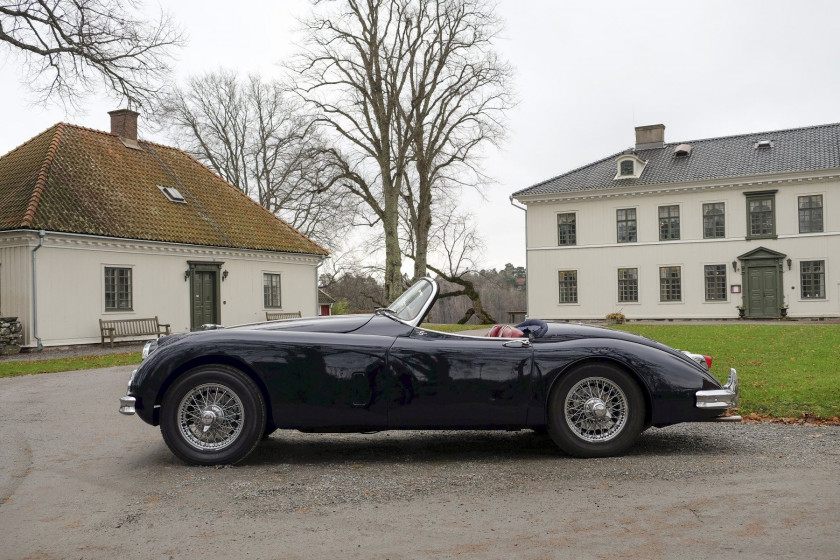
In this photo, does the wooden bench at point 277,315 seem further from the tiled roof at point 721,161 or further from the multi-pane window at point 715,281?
the multi-pane window at point 715,281

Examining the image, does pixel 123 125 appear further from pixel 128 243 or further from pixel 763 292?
pixel 763 292

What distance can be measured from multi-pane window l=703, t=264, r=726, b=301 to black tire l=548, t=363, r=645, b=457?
30501 millimetres

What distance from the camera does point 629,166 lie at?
1411 inches

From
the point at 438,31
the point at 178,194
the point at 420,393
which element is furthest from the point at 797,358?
the point at 438,31

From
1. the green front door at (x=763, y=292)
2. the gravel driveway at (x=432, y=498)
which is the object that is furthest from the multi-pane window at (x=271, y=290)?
the gravel driveway at (x=432, y=498)

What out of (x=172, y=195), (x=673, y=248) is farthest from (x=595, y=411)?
(x=673, y=248)

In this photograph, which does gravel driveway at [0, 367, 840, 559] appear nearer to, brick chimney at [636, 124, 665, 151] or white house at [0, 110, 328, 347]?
white house at [0, 110, 328, 347]

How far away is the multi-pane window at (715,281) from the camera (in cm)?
3341

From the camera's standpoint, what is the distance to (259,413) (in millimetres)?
5246

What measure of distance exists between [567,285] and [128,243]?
21696 mm

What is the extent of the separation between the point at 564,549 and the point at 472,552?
0.43 metres

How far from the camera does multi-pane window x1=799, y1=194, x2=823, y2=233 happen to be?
32.0 meters

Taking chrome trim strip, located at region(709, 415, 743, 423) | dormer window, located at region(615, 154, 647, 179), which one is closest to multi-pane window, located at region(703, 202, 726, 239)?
dormer window, located at region(615, 154, 647, 179)

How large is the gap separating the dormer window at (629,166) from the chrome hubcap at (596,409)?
105 feet
